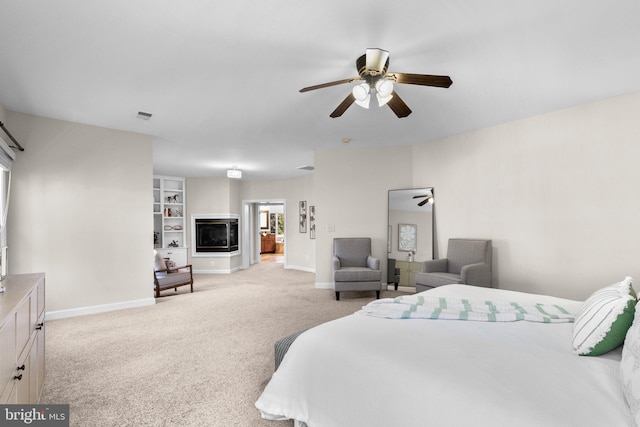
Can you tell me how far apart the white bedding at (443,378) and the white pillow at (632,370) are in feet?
0.12

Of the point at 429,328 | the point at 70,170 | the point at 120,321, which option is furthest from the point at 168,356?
the point at 70,170

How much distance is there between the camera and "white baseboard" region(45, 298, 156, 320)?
3.87 m

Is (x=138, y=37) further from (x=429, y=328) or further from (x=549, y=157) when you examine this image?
(x=549, y=157)

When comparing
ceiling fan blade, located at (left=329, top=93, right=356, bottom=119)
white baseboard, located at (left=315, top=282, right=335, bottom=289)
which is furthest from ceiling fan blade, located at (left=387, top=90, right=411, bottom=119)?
white baseboard, located at (left=315, top=282, right=335, bottom=289)

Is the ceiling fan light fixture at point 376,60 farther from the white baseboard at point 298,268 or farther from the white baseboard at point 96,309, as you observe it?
the white baseboard at point 298,268

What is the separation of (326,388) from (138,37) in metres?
2.54

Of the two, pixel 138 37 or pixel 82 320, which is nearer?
pixel 138 37

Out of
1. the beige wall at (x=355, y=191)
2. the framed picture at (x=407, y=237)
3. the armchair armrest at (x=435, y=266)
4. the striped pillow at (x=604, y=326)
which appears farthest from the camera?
the beige wall at (x=355, y=191)

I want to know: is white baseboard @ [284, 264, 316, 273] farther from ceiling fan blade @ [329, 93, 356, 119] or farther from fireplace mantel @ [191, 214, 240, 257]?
ceiling fan blade @ [329, 93, 356, 119]

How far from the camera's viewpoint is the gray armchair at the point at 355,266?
477cm

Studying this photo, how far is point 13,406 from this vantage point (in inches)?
55.4

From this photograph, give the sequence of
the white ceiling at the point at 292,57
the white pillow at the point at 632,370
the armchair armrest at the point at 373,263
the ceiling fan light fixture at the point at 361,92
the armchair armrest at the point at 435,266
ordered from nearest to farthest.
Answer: the white pillow at the point at 632,370 → the white ceiling at the point at 292,57 → the ceiling fan light fixture at the point at 361,92 → the armchair armrest at the point at 435,266 → the armchair armrest at the point at 373,263

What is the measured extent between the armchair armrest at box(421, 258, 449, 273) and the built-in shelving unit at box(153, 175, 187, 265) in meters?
5.65

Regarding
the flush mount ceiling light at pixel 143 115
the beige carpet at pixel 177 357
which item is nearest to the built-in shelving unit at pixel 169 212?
the beige carpet at pixel 177 357
